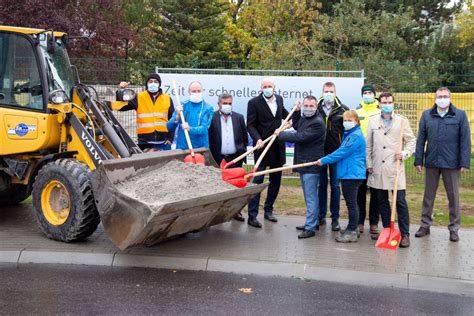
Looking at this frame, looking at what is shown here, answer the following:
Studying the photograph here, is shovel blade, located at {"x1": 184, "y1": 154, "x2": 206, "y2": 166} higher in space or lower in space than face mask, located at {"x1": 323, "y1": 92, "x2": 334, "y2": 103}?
lower

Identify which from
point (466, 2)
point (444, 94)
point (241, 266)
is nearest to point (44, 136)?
point (241, 266)

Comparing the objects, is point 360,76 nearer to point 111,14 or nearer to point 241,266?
point 241,266

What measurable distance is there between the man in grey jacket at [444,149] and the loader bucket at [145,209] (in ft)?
7.90

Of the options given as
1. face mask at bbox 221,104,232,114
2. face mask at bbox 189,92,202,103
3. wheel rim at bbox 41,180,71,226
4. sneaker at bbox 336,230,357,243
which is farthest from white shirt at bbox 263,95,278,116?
wheel rim at bbox 41,180,71,226

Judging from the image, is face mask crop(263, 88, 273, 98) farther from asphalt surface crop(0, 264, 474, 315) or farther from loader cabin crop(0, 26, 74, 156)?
asphalt surface crop(0, 264, 474, 315)

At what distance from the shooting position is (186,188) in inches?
281

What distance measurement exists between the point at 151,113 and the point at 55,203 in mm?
1967

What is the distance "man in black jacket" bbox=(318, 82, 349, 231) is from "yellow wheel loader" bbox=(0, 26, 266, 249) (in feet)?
4.48

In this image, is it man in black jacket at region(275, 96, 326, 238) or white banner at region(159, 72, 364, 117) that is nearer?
man in black jacket at region(275, 96, 326, 238)

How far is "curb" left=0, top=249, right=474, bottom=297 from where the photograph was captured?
22.1 ft

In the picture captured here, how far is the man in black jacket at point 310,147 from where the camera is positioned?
8.11 metres

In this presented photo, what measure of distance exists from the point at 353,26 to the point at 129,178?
58.8 feet

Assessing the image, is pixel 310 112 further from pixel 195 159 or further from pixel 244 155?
pixel 195 159

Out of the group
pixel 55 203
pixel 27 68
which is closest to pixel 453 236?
pixel 55 203
